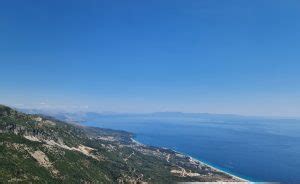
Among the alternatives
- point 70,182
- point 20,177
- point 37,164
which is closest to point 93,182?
point 70,182

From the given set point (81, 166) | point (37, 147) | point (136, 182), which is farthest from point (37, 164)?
point (136, 182)

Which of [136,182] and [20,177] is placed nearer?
[20,177]

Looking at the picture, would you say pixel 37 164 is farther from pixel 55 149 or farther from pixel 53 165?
pixel 55 149

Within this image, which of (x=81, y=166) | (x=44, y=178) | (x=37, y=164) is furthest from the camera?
(x=81, y=166)

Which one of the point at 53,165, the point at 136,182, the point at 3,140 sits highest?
the point at 3,140

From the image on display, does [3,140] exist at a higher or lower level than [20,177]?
higher

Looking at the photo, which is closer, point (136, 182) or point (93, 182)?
point (93, 182)

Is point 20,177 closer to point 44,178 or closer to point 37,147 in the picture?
point 44,178

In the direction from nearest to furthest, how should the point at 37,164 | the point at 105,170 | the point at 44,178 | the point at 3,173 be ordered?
the point at 3,173
the point at 44,178
the point at 37,164
the point at 105,170

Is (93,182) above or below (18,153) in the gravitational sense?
below
